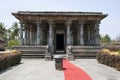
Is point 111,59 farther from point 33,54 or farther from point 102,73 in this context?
point 33,54

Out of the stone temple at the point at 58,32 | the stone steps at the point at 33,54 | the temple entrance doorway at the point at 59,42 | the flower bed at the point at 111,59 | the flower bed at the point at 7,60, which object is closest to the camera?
the flower bed at the point at 7,60

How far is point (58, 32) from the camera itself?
3681cm

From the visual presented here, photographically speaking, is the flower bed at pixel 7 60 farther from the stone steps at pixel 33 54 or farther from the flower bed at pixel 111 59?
the flower bed at pixel 111 59

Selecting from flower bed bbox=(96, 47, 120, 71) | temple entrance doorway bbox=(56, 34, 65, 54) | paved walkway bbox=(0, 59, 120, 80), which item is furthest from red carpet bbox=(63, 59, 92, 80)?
temple entrance doorway bbox=(56, 34, 65, 54)

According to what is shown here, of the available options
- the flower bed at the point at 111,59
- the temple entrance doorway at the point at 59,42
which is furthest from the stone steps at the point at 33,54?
the flower bed at the point at 111,59

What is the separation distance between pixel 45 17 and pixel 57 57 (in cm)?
1557

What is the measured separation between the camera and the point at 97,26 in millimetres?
33500

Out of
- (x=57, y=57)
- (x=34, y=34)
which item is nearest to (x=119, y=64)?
(x=57, y=57)

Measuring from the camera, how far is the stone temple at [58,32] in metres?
29.7

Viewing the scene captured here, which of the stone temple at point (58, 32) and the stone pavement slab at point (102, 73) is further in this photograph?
the stone temple at point (58, 32)

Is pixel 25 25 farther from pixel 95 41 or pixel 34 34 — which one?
pixel 95 41

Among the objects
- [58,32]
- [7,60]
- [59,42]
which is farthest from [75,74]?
[59,42]

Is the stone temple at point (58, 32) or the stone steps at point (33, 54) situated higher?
the stone temple at point (58, 32)

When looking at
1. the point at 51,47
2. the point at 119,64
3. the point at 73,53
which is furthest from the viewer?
the point at 51,47
